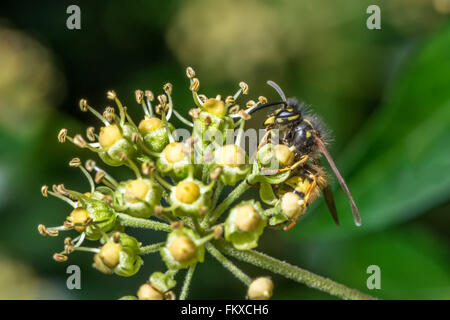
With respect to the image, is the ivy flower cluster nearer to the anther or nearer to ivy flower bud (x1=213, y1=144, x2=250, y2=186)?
ivy flower bud (x1=213, y1=144, x2=250, y2=186)

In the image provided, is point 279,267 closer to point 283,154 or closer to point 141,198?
point 283,154

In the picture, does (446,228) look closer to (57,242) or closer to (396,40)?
(396,40)

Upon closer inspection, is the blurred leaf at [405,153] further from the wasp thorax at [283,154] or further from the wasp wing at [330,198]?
the wasp thorax at [283,154]

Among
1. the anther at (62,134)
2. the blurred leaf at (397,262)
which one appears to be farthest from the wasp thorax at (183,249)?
the blurred leaf at (397,262)

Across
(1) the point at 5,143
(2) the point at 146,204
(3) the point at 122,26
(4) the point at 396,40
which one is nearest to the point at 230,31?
(3) the point at 122,26

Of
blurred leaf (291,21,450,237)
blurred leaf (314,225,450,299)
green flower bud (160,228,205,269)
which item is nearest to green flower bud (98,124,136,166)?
green flower bud (160,228,205,269)

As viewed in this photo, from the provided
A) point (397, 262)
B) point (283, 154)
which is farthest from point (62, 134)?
point (397, 262)
